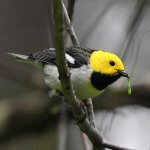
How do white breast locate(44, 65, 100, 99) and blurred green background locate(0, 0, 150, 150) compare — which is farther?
blurred green background locate(0, 0, 150, 150)

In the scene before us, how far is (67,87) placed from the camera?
8.30ft

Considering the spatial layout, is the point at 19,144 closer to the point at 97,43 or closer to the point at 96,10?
the point at 97,43

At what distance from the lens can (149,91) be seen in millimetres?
4594

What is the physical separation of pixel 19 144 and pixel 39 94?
72 cm

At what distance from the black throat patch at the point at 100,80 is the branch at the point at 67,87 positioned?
0.46 m

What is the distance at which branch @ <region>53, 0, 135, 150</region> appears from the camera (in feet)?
6.98

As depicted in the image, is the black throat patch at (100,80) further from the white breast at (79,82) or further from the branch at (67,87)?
the branch at (67,87)

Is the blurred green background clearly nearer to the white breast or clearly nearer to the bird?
the bird

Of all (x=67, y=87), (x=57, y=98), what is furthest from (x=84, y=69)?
(x=57, y=98)

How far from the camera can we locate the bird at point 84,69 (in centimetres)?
318

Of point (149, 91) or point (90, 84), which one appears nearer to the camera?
point (90, 84)

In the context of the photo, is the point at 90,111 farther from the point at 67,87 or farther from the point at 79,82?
the point at 67,87

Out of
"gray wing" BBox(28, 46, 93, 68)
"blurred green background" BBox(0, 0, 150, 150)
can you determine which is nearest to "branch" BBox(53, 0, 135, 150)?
"gray wing" BBox(28, 46, 93, 68)

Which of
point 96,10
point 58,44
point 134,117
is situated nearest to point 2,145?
point 134,117
